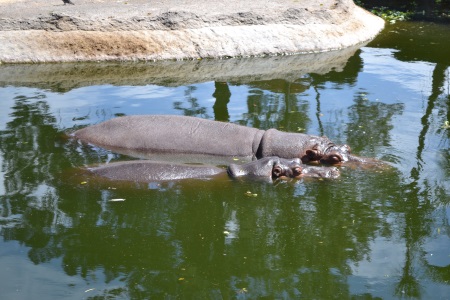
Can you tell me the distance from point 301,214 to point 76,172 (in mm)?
2816

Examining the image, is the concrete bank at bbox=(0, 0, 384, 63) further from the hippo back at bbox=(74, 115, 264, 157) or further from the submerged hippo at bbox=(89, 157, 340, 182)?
the submerged hippo at bbox=(89, 157, 340, 182)

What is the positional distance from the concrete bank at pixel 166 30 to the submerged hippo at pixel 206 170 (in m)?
6.87

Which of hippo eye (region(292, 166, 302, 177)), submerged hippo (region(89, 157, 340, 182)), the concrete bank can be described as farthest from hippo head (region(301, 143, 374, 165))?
the concrete bank

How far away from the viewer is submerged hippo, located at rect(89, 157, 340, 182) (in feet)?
27.7

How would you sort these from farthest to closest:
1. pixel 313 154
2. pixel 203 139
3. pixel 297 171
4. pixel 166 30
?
pixel 166 30, pixel 203 139, pixel 313 154, pixel 297 171

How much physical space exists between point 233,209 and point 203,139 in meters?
2.11

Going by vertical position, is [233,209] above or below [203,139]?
below

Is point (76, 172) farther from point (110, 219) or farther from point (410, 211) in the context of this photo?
point (410, 211)

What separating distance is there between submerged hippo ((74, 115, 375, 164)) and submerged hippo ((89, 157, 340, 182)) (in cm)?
53

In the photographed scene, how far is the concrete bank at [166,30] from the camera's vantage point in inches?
590

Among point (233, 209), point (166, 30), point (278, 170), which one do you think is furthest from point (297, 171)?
point (166, 30)

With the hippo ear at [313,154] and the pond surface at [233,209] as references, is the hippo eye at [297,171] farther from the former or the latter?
the hippo ear at [313,154]

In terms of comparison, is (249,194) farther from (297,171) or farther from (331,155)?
(331,155)

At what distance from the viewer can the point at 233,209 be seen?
7.70 m
